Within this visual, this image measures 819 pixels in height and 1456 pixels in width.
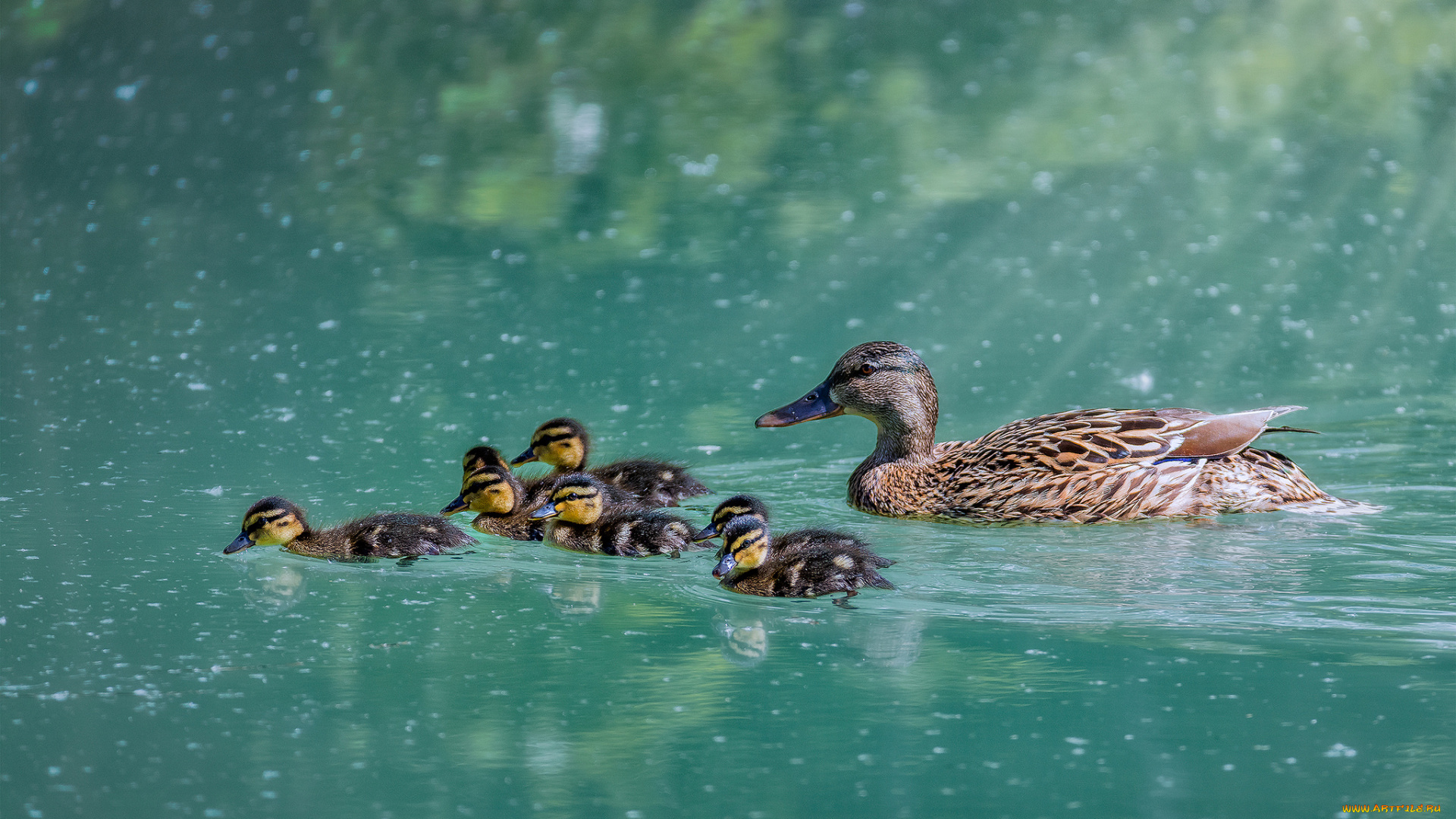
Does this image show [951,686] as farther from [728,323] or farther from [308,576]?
[728,323]

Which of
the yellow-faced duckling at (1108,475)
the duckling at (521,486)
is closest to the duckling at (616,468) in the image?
the duckling at (521,486)

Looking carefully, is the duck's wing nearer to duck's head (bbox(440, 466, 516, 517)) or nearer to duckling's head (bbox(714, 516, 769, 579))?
duckling's head (bbox(714, 516, 769, 579))

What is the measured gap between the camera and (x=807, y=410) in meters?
6.48

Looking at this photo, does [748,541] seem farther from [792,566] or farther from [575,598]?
[575,598]

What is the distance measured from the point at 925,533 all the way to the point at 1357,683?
1932mm

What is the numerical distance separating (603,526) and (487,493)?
42 cm

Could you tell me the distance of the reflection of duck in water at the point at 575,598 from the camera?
4.92m

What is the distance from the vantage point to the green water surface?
152 inches

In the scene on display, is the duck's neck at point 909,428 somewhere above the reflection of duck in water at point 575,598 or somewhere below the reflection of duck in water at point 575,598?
above

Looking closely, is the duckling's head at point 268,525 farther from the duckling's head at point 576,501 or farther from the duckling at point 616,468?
the duckling at point 616,468

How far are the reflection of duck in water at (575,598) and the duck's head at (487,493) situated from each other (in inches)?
24.6

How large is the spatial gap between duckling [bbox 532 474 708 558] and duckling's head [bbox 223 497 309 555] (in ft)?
2.51

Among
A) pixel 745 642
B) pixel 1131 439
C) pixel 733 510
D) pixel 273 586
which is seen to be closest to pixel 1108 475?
pixel 1131 439

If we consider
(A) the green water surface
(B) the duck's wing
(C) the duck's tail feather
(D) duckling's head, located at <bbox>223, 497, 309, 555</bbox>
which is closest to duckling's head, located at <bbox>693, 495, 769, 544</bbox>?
(A) the green water surface
